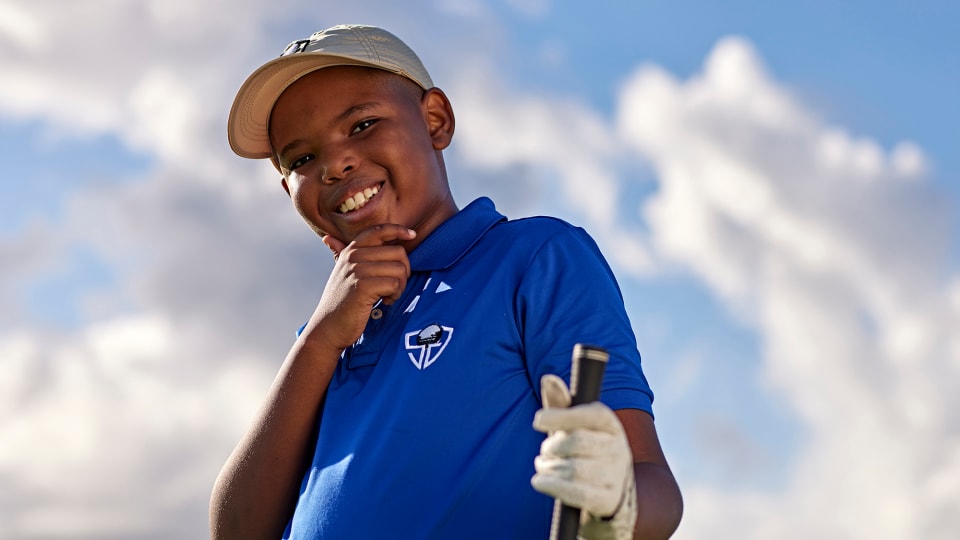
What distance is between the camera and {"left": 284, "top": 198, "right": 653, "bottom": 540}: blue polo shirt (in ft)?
11.5

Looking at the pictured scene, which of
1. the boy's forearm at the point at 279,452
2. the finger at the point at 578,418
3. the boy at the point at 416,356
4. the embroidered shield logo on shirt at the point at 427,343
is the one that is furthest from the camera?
the boy's forearm at the point at 279,452

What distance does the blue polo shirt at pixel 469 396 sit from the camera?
349cm

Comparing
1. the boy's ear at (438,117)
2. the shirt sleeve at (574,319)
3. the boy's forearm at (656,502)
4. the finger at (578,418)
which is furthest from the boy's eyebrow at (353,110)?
the finger at (578,418)

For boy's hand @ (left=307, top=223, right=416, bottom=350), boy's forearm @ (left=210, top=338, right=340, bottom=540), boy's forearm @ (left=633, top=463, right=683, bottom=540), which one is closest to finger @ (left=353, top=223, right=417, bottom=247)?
boy's hand @ (left=307, top=223, right=416, bottom=350)

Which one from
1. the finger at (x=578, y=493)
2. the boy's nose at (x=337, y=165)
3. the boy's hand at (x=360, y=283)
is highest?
the boy's nose at (x=337, y=165)

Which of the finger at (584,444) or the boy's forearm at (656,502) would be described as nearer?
the finger at (584,444)

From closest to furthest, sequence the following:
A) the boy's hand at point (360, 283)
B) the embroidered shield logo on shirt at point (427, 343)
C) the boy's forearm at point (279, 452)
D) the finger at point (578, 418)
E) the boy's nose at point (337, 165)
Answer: the finger at point (578, 418), the embroidered shield logo on shirt at point (427, 343), the boy's hand at point (360, 283), the boy's forearm at point (279, 452), the boy's nose at point (337, 165)

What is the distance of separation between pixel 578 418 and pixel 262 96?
7.52ft

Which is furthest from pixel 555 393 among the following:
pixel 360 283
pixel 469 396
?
pixel 360 283

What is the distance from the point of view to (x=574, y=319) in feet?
11.8

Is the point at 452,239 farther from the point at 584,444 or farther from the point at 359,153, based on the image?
the point at 584,444

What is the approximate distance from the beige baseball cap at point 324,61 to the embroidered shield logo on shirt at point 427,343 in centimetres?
108

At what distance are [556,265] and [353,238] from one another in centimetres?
91

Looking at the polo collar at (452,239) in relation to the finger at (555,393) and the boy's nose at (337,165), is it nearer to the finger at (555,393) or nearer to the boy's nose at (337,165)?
the boy's nose at (337,165)
